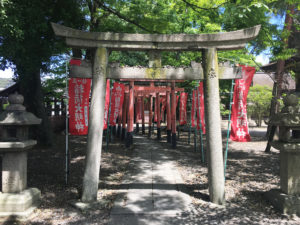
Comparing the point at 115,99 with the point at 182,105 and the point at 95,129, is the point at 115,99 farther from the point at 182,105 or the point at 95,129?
the point at 95,129

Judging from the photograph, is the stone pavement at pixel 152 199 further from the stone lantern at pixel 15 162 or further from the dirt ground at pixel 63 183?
the stone lantern at pixel 15 162

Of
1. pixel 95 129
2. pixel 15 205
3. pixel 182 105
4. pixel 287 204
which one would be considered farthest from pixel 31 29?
pixel 182 105

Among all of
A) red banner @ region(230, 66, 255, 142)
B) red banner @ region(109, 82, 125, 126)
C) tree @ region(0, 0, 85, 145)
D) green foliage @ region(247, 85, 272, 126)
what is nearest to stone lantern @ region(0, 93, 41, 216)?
tree @ region(0, 0, 85, 145)

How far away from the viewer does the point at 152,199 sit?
5.13 m

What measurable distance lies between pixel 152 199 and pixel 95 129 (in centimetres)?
208

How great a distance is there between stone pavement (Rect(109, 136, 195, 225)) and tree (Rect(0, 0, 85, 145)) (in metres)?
4.72

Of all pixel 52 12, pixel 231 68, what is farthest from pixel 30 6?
pixel 231 68

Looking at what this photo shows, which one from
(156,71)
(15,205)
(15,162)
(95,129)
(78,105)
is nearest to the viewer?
(15,205)

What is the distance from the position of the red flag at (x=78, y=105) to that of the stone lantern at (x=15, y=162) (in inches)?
45.6

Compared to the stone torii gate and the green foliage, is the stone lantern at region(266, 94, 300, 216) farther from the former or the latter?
the green foliage

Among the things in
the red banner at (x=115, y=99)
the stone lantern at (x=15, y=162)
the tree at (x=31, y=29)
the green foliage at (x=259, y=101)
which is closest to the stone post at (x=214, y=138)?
the stone lantern at (x=15, y=162)

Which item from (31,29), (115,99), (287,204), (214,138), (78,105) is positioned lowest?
(287,204)

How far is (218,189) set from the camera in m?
4.88

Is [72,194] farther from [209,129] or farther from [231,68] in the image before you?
[231,68]
